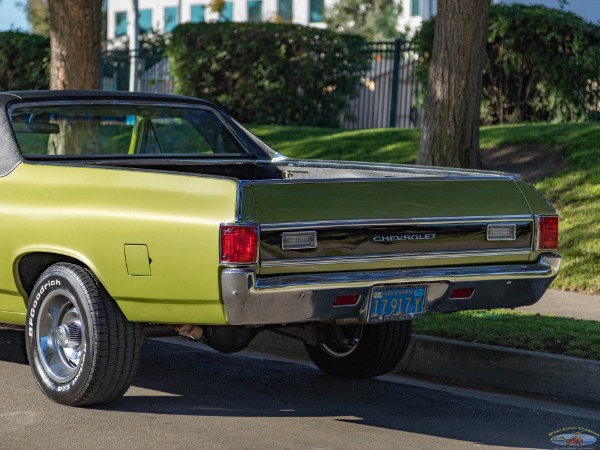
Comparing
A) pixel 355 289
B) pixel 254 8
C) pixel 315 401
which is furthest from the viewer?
pixel 254 8

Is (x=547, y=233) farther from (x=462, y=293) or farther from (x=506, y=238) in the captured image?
(x=462, y=293)

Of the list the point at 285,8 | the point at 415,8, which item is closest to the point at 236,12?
the point at 285,8

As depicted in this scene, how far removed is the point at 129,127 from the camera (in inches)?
334

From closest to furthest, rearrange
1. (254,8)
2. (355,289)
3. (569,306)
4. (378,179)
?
(355,289) → (378,179) → (569,306) → (254,8)

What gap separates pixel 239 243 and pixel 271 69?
16.2 m

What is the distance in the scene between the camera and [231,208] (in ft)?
19.2

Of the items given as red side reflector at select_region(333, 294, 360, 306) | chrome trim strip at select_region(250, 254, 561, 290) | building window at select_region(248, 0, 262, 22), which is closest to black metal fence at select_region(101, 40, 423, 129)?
chrome trim strip at select_region(250, 254, 561, 290)

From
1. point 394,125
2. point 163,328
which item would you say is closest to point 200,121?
point 163,328

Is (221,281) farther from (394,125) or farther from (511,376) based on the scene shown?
(394,125)

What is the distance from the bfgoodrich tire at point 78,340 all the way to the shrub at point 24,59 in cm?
1940

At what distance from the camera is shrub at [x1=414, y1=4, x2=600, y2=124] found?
18.4 meters

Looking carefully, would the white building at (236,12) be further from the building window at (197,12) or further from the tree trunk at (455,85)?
the tree trunk at (455,85)

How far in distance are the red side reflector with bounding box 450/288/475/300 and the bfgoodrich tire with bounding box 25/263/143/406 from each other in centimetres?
163

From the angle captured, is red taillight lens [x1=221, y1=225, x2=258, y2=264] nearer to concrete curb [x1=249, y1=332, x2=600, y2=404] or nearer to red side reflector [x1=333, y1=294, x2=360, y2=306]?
red side reflector [x1=333, y1=294, x2=360, y2=306]
